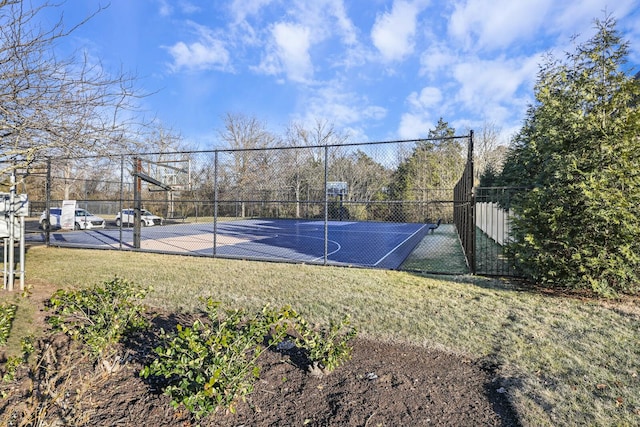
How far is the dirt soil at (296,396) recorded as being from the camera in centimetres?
207

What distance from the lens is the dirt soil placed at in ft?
6.78

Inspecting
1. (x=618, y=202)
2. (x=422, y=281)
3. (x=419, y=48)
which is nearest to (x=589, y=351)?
(x=618, y=202)

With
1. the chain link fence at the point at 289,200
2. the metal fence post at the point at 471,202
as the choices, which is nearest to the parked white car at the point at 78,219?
the chain link fence at the point at 289,200

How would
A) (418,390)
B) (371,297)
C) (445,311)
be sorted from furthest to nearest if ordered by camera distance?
(371,297) < (445,311) < (418,390)

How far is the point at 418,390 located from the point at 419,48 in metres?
11.6

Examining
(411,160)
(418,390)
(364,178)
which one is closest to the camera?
(418,390)

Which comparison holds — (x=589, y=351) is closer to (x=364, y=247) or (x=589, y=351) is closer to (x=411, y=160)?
(x=364, y=247)

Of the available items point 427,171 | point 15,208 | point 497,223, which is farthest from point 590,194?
point 427,171

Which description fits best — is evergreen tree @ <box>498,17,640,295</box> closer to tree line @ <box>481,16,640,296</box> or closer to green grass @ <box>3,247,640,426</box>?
tree line @ <box>481,16,640,296</box>

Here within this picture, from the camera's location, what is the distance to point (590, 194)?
15.0ft

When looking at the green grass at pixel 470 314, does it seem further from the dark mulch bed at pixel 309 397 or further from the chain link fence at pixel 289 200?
the chain link fence at pixel 289 200

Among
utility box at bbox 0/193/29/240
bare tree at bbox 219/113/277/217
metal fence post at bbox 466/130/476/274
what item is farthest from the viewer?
bare tree at bbox 219/113/277/217

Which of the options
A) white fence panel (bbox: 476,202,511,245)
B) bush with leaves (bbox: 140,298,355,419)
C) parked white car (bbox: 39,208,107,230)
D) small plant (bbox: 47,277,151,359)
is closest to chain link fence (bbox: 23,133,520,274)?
parked white car (bbox: 39,208,107,230)

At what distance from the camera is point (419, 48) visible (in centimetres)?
1152
